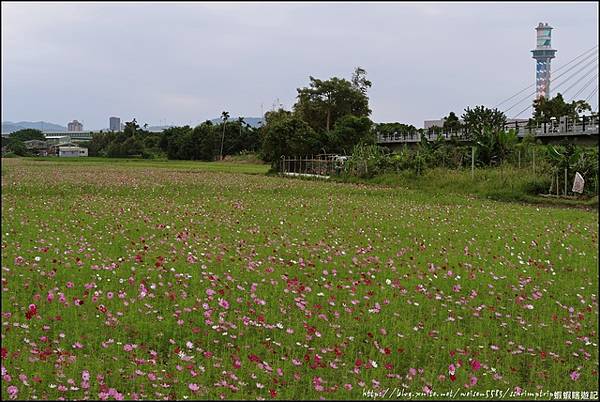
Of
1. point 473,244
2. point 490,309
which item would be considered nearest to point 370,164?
point 473,244

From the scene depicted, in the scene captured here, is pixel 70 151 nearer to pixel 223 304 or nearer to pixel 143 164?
pixel 223 304

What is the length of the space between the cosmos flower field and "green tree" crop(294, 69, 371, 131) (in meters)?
44.9

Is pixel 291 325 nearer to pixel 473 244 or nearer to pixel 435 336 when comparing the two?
pixel 435 336

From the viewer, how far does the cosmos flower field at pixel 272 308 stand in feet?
11.0

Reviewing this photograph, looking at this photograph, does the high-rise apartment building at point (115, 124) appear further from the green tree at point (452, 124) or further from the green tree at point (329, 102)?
the green tree at point (452, 124)

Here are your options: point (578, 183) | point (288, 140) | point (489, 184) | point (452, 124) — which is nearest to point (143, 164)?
point (288, 140)

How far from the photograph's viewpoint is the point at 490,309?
5477 millimetres

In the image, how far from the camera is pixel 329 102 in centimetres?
5438

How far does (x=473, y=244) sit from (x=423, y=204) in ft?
22.9

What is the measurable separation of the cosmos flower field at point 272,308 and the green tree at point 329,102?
4488 cm

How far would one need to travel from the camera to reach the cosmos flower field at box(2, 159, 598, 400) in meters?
3.35

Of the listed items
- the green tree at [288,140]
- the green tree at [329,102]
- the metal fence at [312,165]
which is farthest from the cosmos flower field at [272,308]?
the green tree at [329,102]

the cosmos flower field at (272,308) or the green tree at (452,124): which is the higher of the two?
the green tree at (452,124)

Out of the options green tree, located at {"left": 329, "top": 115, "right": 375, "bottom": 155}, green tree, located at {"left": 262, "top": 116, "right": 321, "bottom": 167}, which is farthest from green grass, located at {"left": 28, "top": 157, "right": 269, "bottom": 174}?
green tree, located at {"left": 329, "top": 115, "right": 375, "bottom": 155}
